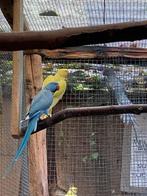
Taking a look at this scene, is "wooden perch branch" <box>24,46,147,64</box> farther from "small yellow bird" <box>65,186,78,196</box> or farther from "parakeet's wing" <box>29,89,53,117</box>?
"small yellow bird" <box>65,186,78,196</box>

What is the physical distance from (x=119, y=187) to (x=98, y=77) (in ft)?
1.70

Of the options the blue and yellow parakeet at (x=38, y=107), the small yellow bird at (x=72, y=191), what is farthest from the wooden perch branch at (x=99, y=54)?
the small yellow bird at (x=72, y=191)

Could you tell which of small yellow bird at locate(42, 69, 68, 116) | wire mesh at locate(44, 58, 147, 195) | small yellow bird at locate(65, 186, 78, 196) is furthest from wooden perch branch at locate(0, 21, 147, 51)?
small yellow bird at locate(65, 186, 78, 196)

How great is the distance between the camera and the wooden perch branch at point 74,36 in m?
0.34

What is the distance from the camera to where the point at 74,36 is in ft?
1.15

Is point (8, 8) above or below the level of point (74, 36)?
above

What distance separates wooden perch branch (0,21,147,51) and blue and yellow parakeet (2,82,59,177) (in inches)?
33.2

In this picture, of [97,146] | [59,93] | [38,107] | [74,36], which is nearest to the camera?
[74,36]

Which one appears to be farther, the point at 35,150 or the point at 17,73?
the point at 35,150

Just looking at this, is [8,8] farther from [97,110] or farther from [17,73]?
[97,110]

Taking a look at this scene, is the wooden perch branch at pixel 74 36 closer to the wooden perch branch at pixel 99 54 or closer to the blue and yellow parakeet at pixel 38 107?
the blue and yellow parakeet at pixel 38 107

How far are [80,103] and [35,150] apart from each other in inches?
13.4

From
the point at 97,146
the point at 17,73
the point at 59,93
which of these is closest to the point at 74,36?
the point at 17,73

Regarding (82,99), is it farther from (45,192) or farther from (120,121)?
(45,192)
